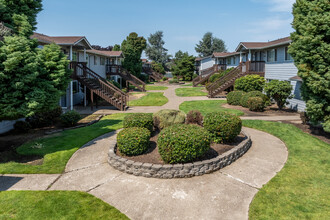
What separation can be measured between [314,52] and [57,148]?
40.4 ft

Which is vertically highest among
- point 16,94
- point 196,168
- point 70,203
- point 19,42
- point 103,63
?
point 103,63

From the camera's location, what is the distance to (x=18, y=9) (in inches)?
426

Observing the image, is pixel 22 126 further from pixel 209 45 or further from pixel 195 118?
pixel 209 45

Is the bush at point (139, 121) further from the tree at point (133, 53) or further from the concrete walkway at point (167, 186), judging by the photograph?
the tree at point (133, 53)

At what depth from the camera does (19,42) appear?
8266 mm

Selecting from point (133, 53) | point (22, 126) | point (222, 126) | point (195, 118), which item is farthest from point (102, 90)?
point (133, 53)

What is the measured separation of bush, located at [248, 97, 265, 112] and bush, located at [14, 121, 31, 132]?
15.6 metres

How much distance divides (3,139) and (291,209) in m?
12.6

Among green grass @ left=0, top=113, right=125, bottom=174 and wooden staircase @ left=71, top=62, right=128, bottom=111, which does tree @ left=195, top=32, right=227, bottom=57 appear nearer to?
wooden staircase @ left=71, top=62, right=128, bottom=111

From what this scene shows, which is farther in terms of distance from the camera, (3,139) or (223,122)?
(3,139)

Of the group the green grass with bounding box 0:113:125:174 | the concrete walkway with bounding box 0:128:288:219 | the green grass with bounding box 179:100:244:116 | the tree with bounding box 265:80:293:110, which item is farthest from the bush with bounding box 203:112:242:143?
the tree with bounding box 265:80:293:110

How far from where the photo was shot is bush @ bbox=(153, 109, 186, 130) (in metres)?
11.4

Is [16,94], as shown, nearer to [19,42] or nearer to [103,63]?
[19,42]

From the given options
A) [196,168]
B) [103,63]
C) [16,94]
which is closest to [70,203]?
[196,168]
